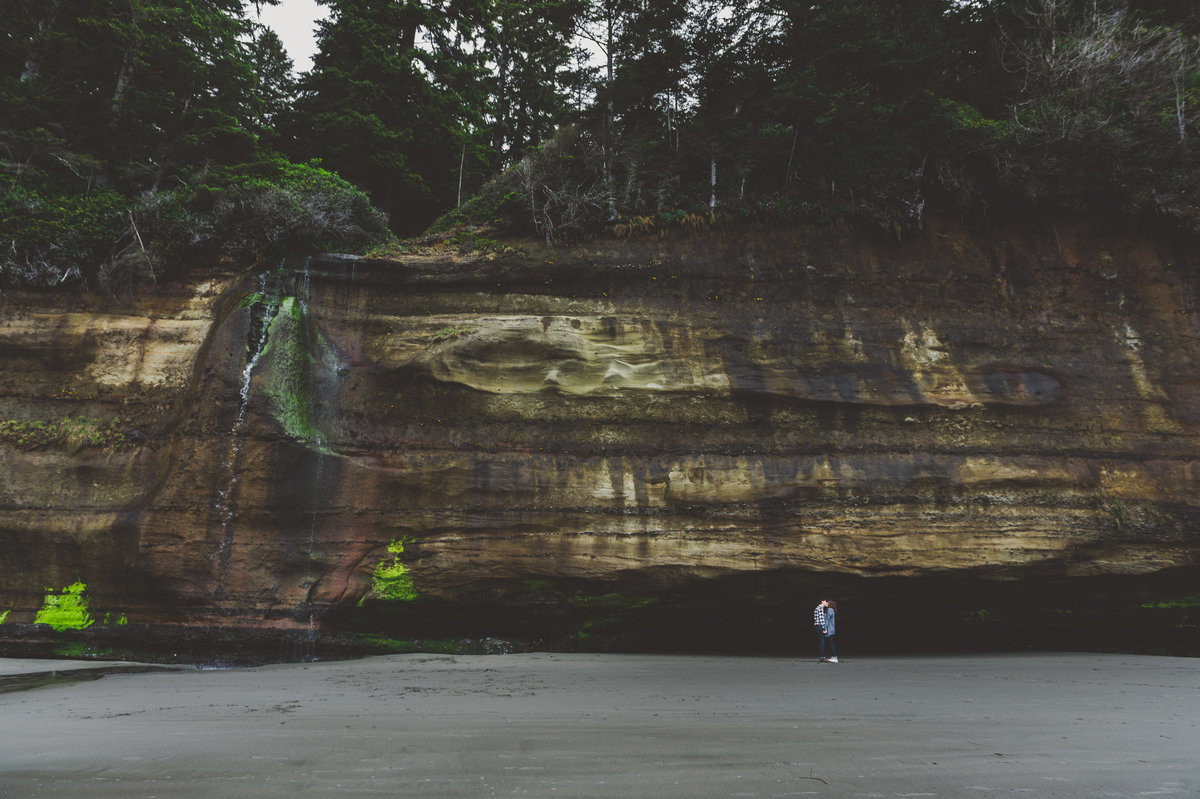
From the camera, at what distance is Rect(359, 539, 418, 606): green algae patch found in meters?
9.52

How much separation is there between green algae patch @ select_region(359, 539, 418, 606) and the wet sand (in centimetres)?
150

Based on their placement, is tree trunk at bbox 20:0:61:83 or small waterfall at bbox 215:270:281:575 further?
tree trunk at bbox 20:0:61:83

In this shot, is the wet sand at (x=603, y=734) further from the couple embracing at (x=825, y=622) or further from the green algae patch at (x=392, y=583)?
the green algae patch at (x=392, y=583)

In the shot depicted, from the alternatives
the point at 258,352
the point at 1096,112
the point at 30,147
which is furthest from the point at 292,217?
the point at 1096,112

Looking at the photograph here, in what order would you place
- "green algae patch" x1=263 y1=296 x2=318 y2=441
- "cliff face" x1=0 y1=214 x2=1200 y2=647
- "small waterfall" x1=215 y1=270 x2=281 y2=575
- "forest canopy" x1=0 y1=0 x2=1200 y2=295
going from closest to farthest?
"small waterfall" x1=215 y1=270 x2=281 y2=575 < "cliff face" x1=0 y1=214 x2=1200 y2=647 < "green algae patch" x1=263 y1=296 x2=318 y2=441 < "forest canopy" x1=0 y1=0 x2=1200 y2=295

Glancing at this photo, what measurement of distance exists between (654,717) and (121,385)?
11252 mm

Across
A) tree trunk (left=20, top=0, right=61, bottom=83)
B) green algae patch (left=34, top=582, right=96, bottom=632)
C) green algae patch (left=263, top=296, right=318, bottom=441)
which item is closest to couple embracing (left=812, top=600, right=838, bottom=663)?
green algae patch (left=263, top=296, right=318, bottom=441)

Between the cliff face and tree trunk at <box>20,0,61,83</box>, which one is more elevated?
tree trunk at <box>20,0,61,83</box>

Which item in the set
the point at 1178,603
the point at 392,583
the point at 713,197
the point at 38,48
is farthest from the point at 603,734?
the point at 38,48

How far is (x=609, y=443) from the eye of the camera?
10.4 meters

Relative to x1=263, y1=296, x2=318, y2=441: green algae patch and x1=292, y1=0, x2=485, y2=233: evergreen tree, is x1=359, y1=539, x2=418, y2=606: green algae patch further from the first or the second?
x1=292, y1=0, x2=485, y2=233: evergreen tree

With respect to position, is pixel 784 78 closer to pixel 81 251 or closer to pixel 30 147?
pixel 81 251

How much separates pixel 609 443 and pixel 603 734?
6.11 m

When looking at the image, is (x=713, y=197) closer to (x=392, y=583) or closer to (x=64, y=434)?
(x=392, y=583)
